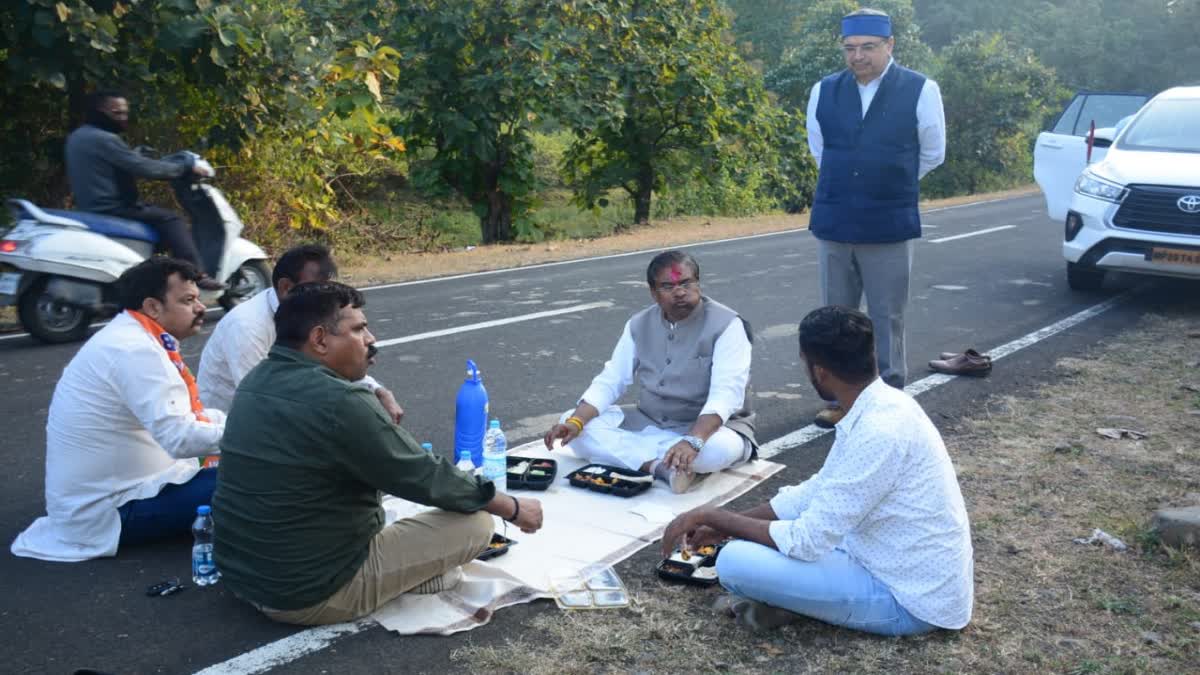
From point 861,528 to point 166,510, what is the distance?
2948 millimetres

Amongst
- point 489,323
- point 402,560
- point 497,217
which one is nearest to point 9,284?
point 489,323

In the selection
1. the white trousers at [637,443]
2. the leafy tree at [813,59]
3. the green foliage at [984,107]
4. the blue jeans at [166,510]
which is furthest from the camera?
the green foliage at [984,107]

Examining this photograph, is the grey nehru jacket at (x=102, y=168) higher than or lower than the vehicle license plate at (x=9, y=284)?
higher

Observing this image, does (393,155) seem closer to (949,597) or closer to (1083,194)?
(1083,194)

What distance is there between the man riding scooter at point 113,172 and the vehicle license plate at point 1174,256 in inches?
331

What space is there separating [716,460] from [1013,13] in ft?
179

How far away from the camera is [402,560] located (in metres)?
4.23

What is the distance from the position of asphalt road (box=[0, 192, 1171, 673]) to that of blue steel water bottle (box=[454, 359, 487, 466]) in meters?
0.66

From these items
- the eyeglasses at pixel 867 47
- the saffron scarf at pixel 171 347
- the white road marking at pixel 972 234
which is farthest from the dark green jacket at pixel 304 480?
the white road marking at pixel 972 234

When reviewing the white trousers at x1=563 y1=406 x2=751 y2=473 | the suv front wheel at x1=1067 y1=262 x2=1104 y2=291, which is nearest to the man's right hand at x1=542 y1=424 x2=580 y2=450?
the white trousers at x1=563 y1=406 x2=751 y2=473

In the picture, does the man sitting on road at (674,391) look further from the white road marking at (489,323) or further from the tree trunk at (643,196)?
the tree trunk at (643,196)

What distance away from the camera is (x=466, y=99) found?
60.0 ft

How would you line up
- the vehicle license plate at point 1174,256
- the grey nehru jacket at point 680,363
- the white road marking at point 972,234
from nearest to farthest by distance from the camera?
1. the grey nehru jacket at point 680,363
2. the vehicle license plate at point 1174,256
3. the white road marking at point 972,234

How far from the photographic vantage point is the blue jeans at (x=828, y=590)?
4047 millimetres
